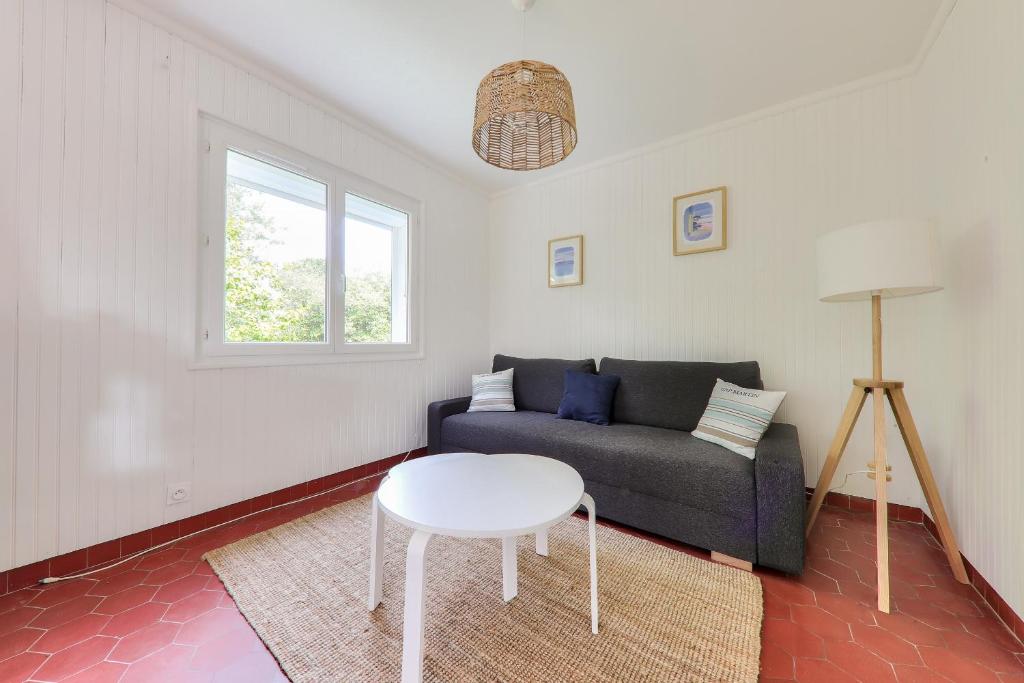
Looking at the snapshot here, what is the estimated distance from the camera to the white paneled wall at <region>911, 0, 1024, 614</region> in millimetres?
1341

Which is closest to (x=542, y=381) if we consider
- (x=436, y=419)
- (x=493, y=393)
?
(x=493, y=393)

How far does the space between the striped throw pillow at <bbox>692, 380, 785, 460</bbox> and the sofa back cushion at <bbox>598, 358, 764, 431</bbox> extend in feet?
0.59

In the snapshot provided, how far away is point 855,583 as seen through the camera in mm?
1617

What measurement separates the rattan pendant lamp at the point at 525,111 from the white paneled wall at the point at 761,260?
148 centimetres

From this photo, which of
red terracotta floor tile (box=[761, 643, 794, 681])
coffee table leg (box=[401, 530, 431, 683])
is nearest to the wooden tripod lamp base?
red terracotta floor tile (box=[761, 643, 794, 681])

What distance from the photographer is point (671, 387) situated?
2.54 meters

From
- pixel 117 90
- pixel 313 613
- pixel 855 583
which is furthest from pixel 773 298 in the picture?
pixel 117 90

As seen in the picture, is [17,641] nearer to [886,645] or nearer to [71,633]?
[71,633]

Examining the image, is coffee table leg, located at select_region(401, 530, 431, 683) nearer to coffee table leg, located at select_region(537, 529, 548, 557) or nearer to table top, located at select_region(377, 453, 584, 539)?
table top, located at select_region(377, 453, 584, 539)

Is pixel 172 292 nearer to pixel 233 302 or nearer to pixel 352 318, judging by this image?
pixel 233 302

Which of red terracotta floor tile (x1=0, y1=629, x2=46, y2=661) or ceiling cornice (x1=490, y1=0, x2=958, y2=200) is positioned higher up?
ceiling cornice (x1=490, y1=0, x2=958, y2=200)

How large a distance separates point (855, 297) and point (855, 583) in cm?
135

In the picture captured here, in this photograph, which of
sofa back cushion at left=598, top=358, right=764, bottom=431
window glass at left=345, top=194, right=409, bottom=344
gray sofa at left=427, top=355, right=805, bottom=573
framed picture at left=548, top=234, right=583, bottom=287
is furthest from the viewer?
framed picture at left=548, top=234, right=583, bottom=287

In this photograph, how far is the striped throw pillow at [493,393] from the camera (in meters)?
3.08
